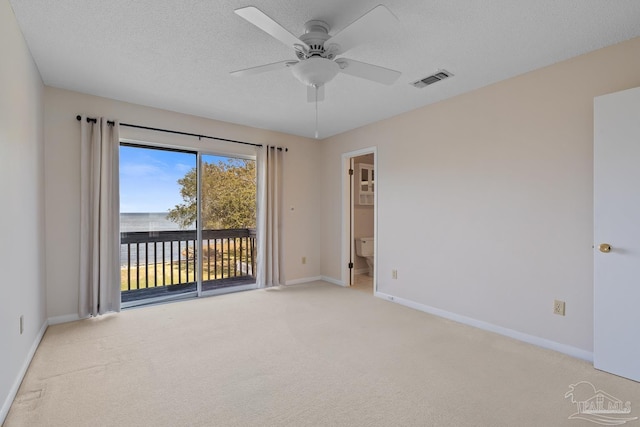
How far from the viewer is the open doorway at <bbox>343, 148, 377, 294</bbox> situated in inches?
199

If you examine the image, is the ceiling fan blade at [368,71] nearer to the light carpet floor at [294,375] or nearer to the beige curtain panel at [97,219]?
the light carpet floor at [294,375]

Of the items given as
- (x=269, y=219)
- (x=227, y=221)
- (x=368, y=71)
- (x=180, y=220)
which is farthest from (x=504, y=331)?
(x=180, y=220)

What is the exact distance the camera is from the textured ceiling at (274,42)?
6.51 feet

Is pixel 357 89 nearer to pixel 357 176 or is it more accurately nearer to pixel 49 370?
pixel 357 176

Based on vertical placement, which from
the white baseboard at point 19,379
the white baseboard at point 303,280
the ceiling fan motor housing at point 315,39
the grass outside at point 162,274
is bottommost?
Result: the white baseboard at point 303,280

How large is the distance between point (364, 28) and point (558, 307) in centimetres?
276

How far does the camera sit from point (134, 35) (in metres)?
2.29

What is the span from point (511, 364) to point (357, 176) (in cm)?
396

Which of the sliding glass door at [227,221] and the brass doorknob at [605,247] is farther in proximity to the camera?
the sliding glass door at [227,221]

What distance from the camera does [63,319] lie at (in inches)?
130

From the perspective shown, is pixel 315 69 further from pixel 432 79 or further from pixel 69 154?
pixel 69 154

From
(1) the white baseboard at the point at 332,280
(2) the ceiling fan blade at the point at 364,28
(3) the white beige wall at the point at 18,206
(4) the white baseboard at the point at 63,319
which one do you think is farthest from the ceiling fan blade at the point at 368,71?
(4) the white baseboard at the point at 63,319

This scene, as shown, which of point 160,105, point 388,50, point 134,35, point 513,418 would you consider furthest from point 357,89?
point 513,418

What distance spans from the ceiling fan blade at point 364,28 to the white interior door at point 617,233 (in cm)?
191
